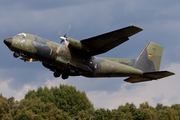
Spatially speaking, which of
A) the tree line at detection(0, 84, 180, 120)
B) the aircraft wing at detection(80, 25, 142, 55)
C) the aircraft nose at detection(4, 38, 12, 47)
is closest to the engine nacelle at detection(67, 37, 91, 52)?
the aircraft wing at detection(80, 25, 142, 55)

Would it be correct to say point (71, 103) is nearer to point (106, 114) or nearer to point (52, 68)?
point (106, 114)

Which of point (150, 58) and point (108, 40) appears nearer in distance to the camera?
point (108, 40)

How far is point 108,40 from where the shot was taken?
27.8 m

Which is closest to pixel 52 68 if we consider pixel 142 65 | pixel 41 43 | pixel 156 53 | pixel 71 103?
pixel 41 43

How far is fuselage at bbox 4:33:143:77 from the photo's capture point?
1044 inches

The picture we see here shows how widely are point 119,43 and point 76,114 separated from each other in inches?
2032

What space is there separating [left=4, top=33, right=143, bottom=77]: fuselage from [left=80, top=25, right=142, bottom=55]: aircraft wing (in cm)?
112

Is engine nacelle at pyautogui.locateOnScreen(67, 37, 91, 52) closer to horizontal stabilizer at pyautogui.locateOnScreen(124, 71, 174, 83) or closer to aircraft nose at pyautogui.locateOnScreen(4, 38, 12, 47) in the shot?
aircraft nose at pyautogui.locateOnScreen(4, 38, 12, 47)

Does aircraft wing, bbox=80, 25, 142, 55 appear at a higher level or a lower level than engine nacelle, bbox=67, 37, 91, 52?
higher

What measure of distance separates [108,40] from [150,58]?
8604 mm

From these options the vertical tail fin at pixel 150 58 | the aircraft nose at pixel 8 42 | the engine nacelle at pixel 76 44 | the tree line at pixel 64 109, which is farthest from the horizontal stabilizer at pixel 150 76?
the tree line at pixel 64 109

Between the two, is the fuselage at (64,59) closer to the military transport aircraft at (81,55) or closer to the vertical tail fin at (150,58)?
the military transport aircraft at (81,55)

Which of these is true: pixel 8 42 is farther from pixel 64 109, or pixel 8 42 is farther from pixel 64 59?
pixel 64 109

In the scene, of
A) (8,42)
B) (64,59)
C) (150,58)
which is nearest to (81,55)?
(64,59)
